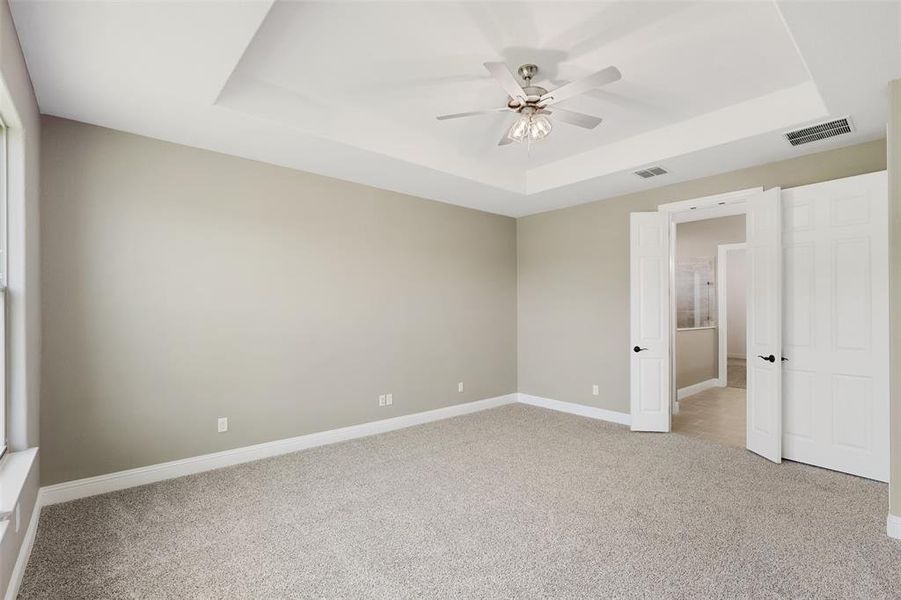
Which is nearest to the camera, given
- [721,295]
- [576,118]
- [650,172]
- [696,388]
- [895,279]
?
[895,279]

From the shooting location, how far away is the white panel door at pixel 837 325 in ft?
10.6

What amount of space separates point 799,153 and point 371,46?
358cm

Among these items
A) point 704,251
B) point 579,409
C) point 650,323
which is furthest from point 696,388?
point 650,323

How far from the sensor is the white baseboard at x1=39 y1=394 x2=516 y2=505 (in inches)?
116

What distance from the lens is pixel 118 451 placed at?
3125 millimetres

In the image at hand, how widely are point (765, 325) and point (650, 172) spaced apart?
1703 mm

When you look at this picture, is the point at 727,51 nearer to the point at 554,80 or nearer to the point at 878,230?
the point at 554,80

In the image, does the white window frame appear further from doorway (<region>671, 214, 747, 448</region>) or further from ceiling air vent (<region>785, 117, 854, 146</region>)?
doorway (<region>671, 214, 747, 448</region>)

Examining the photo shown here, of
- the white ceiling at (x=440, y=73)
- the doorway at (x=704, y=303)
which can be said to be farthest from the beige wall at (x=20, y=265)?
the doorway at (x=704, y=303)

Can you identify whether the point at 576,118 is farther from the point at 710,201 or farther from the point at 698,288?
the point at 698,288

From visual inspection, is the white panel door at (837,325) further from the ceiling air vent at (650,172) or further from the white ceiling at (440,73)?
the ceiling air vent at (650,172)

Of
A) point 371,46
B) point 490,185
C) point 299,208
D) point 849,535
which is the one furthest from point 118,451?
point 849,535

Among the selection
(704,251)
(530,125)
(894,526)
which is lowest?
(894,526)

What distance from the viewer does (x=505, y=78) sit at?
237 centimetres
